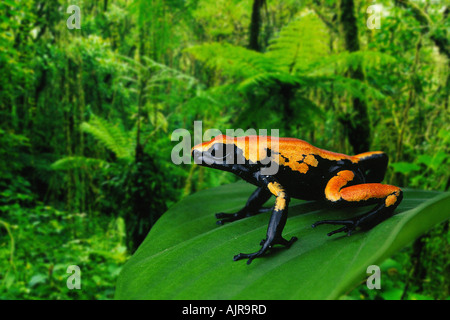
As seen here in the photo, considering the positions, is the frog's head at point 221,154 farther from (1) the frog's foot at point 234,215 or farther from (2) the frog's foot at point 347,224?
(2) the frog's foot at point 347,224

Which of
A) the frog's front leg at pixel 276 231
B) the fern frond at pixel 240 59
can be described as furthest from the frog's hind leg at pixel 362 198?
the fern frond at pixel 240 59

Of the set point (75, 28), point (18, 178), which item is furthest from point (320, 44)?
point (18, 178)

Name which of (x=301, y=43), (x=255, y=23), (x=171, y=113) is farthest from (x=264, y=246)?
(x=255, y=23)

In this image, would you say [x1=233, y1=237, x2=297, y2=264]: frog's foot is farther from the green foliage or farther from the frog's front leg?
the green foliage

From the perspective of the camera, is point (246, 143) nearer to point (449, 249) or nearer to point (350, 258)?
point (350, 258)

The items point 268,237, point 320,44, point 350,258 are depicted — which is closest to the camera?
point 350,258

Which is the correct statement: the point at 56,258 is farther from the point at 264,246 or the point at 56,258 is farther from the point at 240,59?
the point at 264,246

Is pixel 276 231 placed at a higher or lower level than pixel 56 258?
higher
